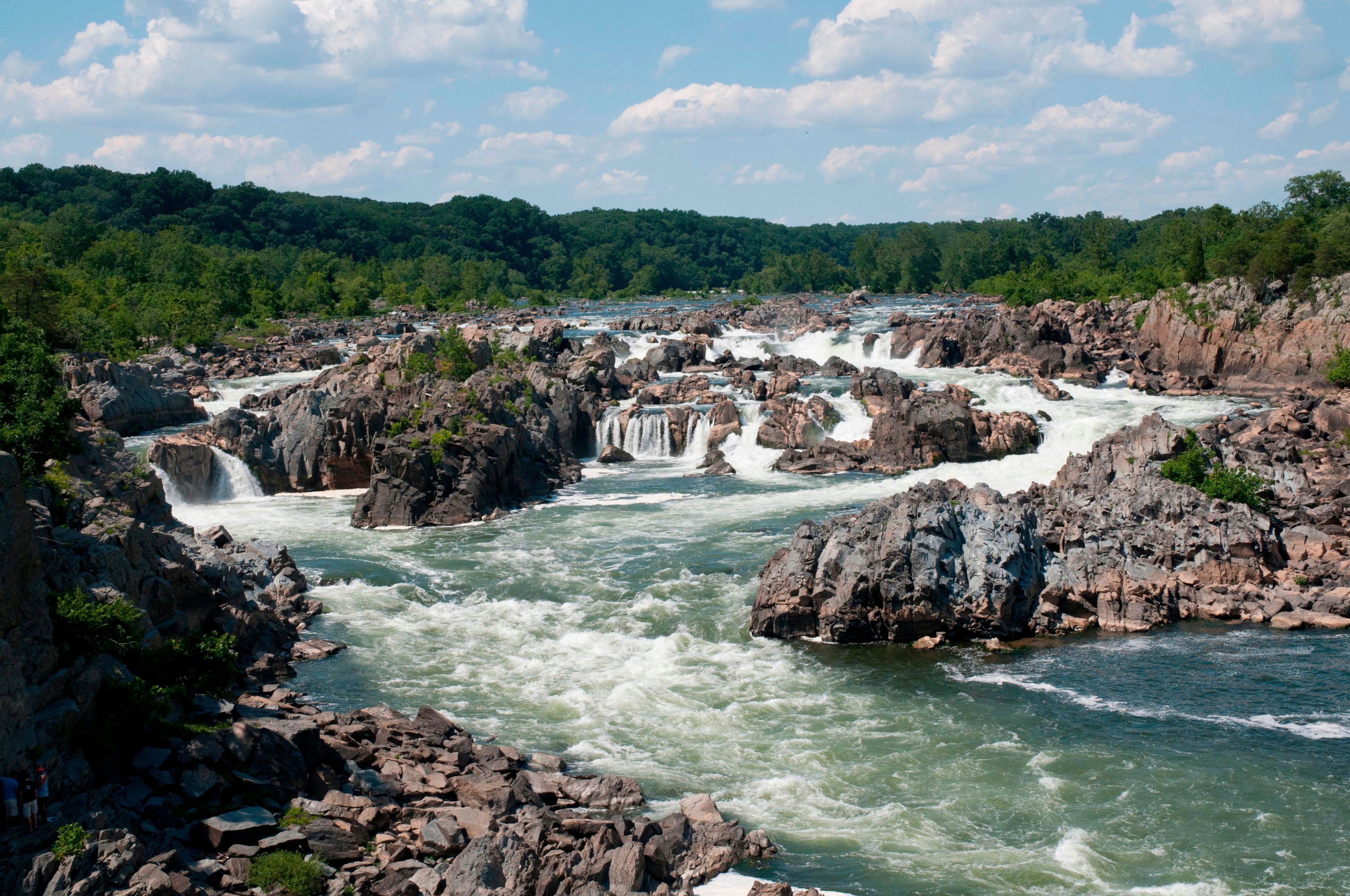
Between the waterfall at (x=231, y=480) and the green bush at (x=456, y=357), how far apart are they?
10.9 metres

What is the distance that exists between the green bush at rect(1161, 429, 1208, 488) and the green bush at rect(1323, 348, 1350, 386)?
1033 inches

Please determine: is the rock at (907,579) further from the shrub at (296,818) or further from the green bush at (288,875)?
the green bush at (288,875)

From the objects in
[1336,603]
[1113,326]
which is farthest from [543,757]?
[1113,326]

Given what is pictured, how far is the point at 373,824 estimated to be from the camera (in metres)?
16.7

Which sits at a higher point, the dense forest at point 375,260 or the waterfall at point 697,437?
the dense forest at point 375,260

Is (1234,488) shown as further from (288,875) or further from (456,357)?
(456,357)

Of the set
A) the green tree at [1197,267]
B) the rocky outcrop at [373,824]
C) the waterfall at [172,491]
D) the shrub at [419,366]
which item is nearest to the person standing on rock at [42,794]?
the rocky outcrop at [373,824]

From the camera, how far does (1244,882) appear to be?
16.3m

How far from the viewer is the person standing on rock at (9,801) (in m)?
13.9

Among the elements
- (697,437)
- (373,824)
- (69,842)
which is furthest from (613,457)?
(69,842)

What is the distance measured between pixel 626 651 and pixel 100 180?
164606 millimetres

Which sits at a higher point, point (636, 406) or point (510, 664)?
point (636, 406)

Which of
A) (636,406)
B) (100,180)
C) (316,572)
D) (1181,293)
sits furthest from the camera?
(100,180)

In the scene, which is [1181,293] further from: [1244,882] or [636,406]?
[1244,882]
